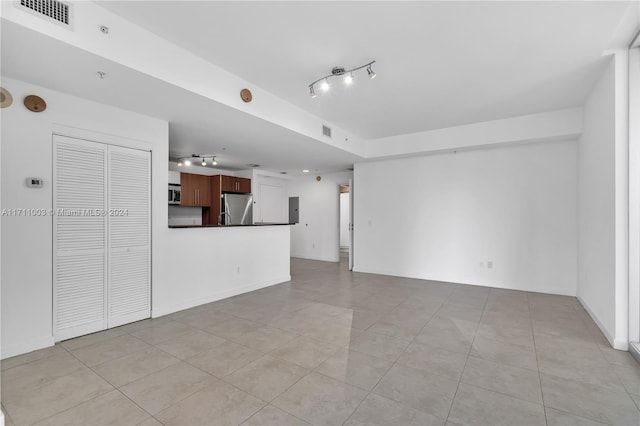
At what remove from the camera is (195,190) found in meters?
7.29

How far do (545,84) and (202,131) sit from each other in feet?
15.2

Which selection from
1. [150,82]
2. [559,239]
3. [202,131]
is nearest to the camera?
[150,82]

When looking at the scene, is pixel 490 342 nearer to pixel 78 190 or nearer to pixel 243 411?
pixel 243 411

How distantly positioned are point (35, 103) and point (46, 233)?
1.25m

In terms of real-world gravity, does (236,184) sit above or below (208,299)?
above

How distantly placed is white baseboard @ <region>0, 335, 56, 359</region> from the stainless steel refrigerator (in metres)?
4.79

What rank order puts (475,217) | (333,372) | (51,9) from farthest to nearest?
(475,217) → (333,372) → (51,9)

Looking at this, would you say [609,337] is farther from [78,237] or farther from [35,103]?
[35,103]

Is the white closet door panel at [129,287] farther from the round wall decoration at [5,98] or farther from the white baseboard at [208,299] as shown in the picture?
the round wall decoration at [5,98]

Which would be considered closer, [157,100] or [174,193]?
[157,100]

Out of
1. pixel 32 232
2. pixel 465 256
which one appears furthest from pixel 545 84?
pixel 32 232

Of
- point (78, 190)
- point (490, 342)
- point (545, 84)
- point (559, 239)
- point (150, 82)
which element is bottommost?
point (490, 342)

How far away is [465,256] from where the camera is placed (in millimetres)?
5605

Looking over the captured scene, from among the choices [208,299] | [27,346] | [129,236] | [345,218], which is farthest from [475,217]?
[345,218]
